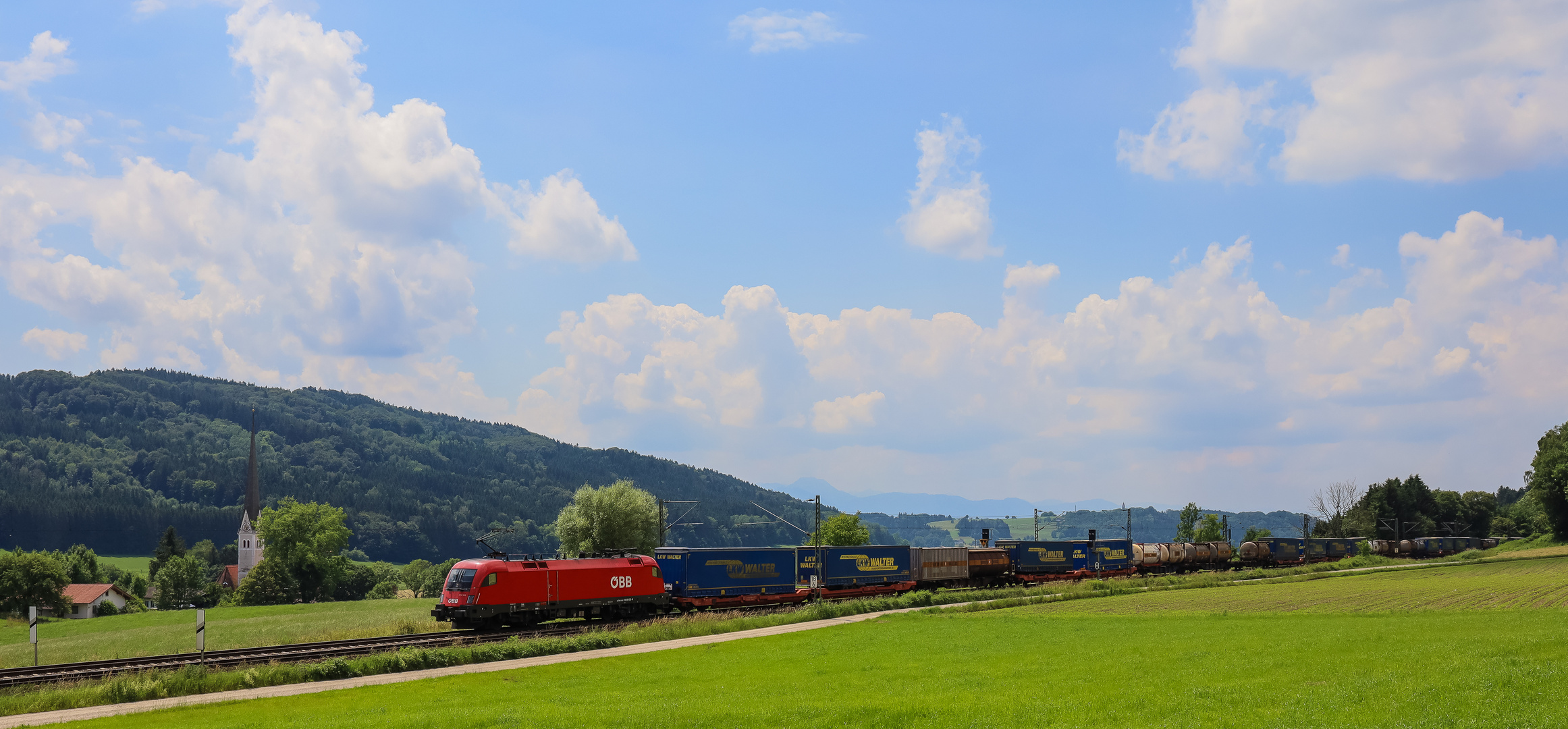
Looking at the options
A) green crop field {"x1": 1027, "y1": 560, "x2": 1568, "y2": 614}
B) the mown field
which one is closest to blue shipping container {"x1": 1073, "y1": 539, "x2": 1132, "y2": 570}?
green crop field {"x1": 1027, "y1": 560, "x2": 1568, "y2": 614}

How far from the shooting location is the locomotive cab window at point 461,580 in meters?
43.8

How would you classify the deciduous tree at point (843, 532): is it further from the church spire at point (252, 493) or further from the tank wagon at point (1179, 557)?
the church spire at point (252, 493)

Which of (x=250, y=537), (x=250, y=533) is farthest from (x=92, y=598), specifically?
(x=250, y=537)

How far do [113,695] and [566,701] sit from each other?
13.6 metres

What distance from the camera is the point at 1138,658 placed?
28938 mm

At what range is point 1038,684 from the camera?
24.8 m

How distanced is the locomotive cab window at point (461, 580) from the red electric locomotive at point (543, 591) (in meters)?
0.04

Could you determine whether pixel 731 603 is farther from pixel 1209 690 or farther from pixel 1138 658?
pixel 1209 690

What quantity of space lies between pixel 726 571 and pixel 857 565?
10.9 metres

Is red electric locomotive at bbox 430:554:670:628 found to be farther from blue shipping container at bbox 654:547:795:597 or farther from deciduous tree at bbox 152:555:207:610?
deciduous tree at bbox 152:555:207:610

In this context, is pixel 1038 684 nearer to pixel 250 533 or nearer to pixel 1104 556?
pixel 1104 556

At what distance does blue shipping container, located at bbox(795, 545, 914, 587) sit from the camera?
193ft

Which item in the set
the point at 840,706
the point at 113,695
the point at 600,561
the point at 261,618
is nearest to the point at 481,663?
the point at 113,695

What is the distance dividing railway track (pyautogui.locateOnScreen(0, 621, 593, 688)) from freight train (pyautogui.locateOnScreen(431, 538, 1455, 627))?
1700 mm
